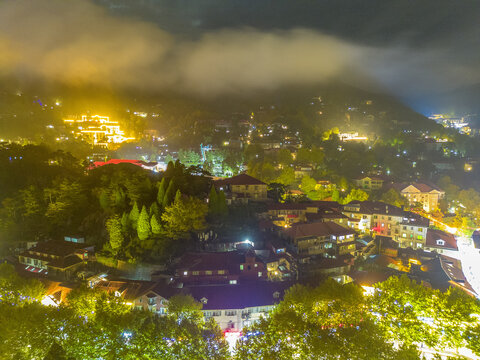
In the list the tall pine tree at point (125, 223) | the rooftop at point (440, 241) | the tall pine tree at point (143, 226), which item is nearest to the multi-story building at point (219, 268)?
the tall pine tree at point (143, 226)

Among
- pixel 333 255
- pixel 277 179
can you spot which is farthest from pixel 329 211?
pixel 277 179

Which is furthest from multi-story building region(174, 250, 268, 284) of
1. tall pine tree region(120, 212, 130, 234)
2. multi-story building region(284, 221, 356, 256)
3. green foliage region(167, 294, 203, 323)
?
tall pine tree region(120, 212, 130, 234)

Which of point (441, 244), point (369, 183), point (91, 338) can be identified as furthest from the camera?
point (369, 183)

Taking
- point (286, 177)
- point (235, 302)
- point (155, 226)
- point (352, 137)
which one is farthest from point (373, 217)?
point (352, 137)

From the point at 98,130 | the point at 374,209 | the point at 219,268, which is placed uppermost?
the point at 98,130

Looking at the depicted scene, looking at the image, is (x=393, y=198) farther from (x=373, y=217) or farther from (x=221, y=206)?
(x=221, y=206)

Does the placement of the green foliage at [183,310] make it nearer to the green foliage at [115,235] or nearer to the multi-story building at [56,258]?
the green foliage at [115,235]
